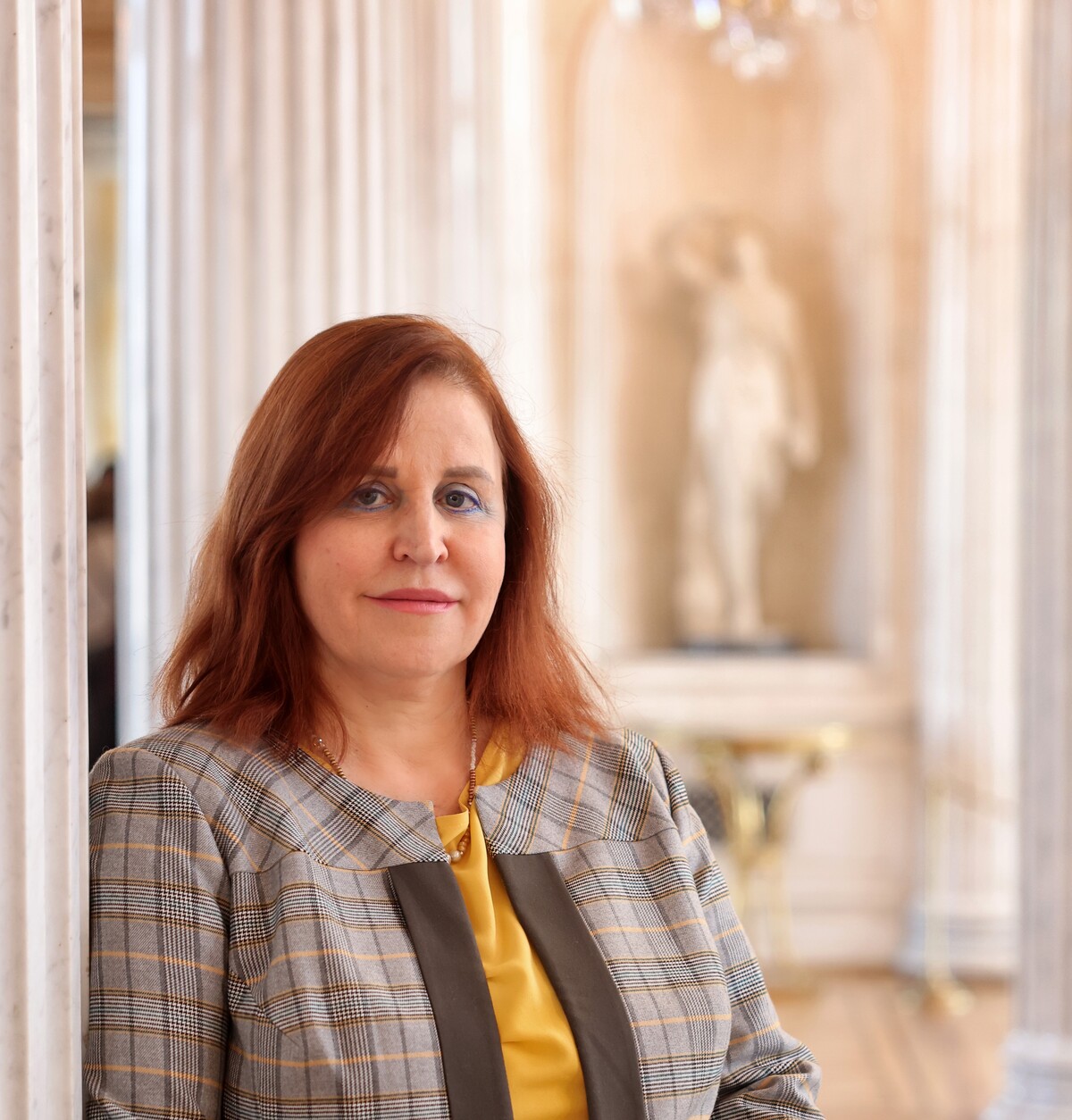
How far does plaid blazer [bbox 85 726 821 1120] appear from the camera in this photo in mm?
1371

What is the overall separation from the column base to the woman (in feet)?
9.42

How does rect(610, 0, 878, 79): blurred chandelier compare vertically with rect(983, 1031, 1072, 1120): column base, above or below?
above

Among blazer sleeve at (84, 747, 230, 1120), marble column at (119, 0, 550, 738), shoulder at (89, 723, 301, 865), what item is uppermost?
marble column at (119, 0, 550, 738)

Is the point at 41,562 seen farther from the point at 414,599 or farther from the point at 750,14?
the point at 750,14

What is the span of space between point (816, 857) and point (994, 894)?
89 centimetres

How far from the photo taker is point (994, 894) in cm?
668

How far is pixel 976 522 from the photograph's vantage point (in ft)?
22.2

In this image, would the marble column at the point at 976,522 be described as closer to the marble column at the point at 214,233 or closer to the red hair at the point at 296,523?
the marble column at the point at 214,233

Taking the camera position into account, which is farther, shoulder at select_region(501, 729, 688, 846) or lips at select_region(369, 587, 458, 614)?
shoulder at select_region(501, 729, 688, 846)

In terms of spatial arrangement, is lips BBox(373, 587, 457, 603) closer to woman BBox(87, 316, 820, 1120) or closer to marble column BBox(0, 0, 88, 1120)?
woman BBox(87, 316, 820, 1120)

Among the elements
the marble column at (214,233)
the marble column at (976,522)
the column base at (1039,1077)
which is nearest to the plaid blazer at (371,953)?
the marble column at (214,233)

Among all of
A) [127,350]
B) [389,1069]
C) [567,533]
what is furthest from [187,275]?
[567,533]

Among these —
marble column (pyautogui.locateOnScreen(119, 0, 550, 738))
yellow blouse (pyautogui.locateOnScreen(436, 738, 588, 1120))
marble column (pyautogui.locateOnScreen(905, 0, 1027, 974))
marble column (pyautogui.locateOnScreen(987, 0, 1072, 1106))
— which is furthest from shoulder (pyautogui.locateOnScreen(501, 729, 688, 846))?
marble column (pyautogui.locateOnScreen(905, 0, 1027, 974))

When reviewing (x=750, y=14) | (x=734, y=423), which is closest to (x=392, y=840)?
(x=750, y=14)
